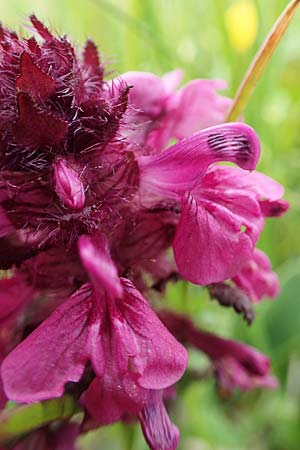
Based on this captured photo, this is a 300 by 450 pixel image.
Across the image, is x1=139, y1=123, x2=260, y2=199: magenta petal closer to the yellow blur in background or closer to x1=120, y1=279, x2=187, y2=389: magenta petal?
x1=120, y1=279, x2=187, y2=389: magenta petal

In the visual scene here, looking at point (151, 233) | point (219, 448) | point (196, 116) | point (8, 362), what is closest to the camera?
point (8, 362)

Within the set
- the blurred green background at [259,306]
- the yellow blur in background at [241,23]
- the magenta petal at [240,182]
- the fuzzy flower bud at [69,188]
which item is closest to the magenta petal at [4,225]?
the fuzzy flower bud at [69,188]

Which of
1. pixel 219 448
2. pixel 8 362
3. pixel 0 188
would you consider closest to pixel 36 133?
pixel 0 188

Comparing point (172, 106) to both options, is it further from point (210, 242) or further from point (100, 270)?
point (100, 270)

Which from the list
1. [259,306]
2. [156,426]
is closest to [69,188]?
[156,426]

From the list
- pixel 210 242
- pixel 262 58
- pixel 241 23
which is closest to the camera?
pixel 210 242

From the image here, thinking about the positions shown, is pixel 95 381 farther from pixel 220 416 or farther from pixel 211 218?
pixel 220 416

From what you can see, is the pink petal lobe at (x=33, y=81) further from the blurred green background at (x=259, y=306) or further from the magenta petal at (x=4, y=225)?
the blurred green background at (x=259, y=306)
